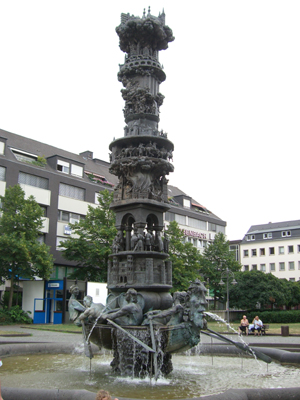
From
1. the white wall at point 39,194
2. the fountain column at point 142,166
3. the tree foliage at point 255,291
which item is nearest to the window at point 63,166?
the white wall at point 39,194

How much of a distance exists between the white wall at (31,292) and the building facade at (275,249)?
5421 cm

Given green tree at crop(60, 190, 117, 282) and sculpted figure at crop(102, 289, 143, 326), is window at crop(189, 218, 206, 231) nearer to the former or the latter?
green tree at crop(60, 190, 117, 282)

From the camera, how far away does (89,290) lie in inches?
968

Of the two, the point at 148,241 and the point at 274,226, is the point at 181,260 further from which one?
the point at 274,226

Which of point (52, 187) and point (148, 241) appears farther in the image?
point (52, 187)

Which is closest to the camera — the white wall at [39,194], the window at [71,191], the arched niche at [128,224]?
the arched niche at [128,224]

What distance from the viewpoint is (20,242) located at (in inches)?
1356

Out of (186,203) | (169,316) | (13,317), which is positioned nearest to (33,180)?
(13,317)

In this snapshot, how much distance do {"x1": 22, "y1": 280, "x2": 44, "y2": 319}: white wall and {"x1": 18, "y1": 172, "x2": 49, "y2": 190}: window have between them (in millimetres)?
9820

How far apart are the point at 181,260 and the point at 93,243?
9.03 meters

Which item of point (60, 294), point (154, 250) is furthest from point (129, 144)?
point (60, 294)

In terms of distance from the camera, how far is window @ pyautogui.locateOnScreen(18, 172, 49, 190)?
43656 millimetres

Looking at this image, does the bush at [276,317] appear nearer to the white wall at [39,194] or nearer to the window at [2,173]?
the white wall at [39,194]

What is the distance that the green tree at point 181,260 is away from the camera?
4097cm
